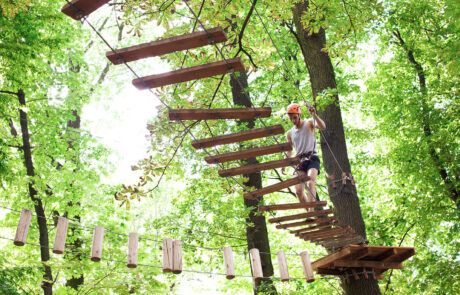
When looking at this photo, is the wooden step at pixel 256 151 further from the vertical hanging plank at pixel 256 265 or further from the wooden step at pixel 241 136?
the vertical hanging plank at pixel 256 265

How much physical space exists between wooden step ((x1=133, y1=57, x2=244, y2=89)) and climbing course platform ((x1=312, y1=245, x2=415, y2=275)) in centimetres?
357

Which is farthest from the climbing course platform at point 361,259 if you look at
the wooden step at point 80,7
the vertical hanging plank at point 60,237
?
the wooden step at point 80,7

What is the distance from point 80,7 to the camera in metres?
2.72

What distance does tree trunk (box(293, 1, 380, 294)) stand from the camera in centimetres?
693

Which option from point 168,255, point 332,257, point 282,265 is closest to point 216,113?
point 168,255

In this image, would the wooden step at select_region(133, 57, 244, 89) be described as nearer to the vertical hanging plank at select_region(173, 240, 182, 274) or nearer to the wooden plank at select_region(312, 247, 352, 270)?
the vertical hanging plank at select_region(173, 240, 182, 274)

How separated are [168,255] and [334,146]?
381cm

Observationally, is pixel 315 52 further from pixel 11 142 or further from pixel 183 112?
pixel 11 142

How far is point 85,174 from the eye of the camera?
11258 mm

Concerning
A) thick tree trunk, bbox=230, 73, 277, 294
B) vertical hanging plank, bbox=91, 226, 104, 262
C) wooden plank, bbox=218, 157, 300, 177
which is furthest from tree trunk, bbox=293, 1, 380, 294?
vertical hanging plank, bbox=91, 226, 104, 262

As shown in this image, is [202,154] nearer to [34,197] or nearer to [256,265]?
[34,197]

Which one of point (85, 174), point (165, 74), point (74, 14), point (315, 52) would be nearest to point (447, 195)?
point (315, 52)

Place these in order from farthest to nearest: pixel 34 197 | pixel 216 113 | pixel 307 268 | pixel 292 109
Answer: pixel 34 197
pixel 292 109
pixel 307 268
pixel 216 113

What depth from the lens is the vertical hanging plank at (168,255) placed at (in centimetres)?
447
